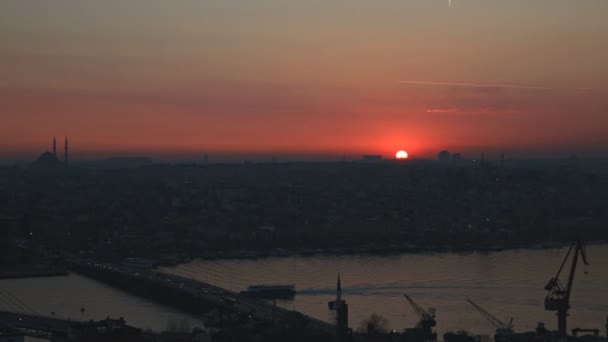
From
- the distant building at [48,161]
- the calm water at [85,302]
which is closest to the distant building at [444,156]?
the distant building at [48,161]

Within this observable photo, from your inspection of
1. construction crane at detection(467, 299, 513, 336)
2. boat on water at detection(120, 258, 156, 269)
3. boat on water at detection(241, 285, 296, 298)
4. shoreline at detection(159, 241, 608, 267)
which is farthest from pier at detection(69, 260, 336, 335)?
shoreline at detection(159, 241, 608, 267)

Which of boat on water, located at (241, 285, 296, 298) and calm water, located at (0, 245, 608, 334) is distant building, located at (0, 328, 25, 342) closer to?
calm water, located at (0, 245, 608, 334)

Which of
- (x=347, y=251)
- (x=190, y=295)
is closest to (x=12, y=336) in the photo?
(x=190, y=295)

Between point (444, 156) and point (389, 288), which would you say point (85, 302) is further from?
point (444, 156)

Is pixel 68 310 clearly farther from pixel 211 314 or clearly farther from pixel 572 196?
pixel 572 196

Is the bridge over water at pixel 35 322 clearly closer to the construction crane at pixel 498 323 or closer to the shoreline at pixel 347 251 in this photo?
the construction crane at pixel 498 323

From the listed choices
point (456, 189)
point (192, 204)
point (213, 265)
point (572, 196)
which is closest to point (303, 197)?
point (192, 204)
